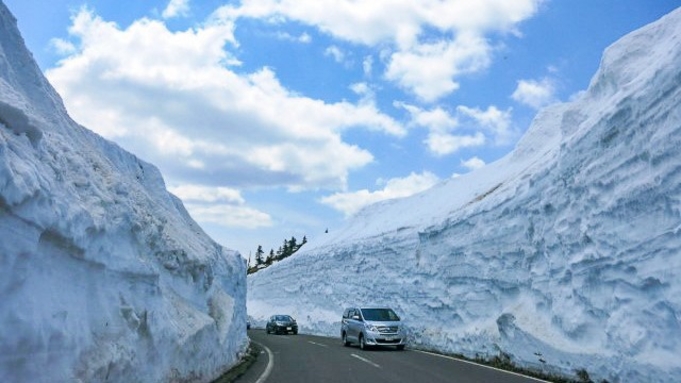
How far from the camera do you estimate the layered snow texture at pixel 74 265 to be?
568 centimetres

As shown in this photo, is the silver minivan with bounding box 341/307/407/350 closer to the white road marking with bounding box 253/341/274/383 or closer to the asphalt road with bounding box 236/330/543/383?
the asphalt road with bounding box 236/330/543/383

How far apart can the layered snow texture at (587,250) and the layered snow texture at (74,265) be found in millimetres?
8358

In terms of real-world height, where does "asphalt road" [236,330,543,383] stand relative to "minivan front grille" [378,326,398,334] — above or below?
below

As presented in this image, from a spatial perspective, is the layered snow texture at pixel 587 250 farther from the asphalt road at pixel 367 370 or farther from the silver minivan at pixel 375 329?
the silver minivan at pixel 375 329

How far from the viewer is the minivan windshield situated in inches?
934

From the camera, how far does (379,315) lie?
79.1 feet

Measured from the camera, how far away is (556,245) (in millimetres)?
16453

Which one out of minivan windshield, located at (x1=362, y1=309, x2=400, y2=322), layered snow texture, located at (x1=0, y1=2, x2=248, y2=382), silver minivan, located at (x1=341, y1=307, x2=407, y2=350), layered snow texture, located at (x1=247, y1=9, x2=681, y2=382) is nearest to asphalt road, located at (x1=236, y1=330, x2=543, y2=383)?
layered snow texture, located at (x1=247, y1=9, x2=681, y2=382)

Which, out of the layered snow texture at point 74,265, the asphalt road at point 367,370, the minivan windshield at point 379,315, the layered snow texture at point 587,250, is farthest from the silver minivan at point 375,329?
the layered snow texture at point 74,265

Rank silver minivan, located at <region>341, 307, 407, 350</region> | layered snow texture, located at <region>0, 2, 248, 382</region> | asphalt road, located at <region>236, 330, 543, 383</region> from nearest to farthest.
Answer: layered snow texture, located at <region>0, 2, 248, 382</region> < asphalt road, located at <region>236, 330, 543, 383</region> < silver minivan, located at <region>341, 307, 407, 350</region>

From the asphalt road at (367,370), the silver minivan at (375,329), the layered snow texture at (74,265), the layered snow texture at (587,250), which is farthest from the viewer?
the silver minivan at (375,329)

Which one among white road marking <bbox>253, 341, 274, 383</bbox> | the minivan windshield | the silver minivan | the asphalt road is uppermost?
the minivan windshield

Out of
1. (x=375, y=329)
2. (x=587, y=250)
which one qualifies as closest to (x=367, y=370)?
(x=587, y=250)

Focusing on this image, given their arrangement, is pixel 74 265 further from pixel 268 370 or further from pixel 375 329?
pixel 375 329
